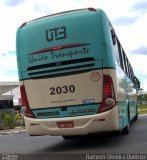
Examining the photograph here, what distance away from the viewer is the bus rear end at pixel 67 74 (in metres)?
12.3

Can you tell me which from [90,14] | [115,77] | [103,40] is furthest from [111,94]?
[90,14]

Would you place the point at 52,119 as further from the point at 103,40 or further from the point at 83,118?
the point at 103,40

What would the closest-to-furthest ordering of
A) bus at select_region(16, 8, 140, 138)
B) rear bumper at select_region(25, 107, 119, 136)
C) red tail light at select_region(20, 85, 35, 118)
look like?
1. rear bumper at select_region(25, 107, 119, 136)
2. bus at select_region(16, 8, 140, 138)
3. red tail light at select_region(20, 85, 35, 118)

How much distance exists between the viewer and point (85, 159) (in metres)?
10.6

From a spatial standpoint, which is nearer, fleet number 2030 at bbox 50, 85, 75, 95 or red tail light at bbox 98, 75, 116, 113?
red tail light at bbox 98, 75, 116, 113

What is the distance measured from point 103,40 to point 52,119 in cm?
263

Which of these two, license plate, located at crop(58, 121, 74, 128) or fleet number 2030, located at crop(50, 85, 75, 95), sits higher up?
fleet number 2030, located at crop(50, 85, 75, 95)

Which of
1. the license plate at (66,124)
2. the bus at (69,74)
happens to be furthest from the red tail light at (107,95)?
the license plate at (66,124)

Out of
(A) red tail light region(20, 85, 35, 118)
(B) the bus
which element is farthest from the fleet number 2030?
(A) red tail light region(20, 85, 35, 118)

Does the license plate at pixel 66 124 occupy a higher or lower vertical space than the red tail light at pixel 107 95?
lower

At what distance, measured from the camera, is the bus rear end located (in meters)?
12.3

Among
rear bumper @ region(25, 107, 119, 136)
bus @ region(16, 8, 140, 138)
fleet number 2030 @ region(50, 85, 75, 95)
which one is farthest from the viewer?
fleet number 2030 @ region(50, 85, 75, 95)

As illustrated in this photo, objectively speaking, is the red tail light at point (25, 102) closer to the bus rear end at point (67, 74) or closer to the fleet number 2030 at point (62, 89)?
the bus rear end at point (67, 74)

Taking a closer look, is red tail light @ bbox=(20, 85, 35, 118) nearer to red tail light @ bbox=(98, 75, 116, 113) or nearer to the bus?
the bus
